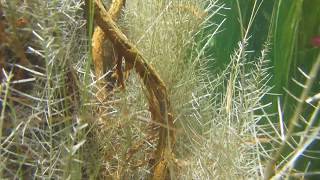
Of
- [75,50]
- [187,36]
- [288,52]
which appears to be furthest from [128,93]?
[288,52]

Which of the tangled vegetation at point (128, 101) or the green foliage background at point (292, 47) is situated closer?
the tangled vegetation at point (128, 101)

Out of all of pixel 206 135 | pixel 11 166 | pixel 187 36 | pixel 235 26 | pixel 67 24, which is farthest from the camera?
pixel 235 26

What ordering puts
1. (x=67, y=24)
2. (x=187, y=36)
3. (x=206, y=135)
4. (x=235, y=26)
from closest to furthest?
(x=67, y=24)
(x=206, y=135)
(x=187, y=36)
(x=235, y=26)

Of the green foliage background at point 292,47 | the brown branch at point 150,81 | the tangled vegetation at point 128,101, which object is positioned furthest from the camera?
the green foliage background at point 292,47

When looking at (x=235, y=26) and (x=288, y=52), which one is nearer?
(x=288, y=52)

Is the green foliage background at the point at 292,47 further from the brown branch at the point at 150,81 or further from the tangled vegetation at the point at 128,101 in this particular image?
the brown branch at the point at 150,81

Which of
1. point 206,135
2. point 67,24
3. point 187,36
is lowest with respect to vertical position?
point 206,135

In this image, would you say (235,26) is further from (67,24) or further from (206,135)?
(67,24)

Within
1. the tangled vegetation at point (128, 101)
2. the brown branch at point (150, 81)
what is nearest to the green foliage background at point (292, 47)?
the tangled vegetation at point (128, 101)
